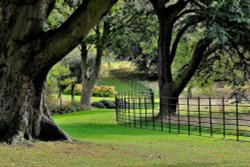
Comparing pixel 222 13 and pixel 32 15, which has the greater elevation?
pixel 222 13

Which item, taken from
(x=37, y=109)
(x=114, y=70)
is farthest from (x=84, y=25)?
(x=114, y=70)

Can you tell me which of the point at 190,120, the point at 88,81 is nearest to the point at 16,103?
the point at 190,120

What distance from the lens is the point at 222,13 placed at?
66.9ft

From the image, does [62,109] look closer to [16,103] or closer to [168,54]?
[168,54]

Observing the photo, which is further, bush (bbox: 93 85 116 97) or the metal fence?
bush (bbox: 93 85 116 97)

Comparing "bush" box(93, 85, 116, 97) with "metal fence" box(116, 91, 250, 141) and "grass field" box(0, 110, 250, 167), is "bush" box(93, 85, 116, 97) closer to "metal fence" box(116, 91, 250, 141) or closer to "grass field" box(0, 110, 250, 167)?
"metal fence" box(116, 91, 250, 141)

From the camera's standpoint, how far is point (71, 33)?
32.3 ft

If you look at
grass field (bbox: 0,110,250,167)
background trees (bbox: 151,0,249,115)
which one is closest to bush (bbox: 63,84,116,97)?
background trees (bbox: 151,0,249,115)

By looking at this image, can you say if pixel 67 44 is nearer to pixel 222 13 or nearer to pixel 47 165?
pixel 47 165

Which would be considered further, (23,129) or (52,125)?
(52,125)

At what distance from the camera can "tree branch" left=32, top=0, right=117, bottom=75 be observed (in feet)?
31.6

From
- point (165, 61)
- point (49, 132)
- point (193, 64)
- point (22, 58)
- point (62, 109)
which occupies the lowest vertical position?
point (62, 109)

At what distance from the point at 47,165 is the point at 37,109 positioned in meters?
3.15

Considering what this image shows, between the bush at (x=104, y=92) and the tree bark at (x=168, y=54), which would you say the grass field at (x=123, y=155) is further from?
the bush at (x=104, y=92)
